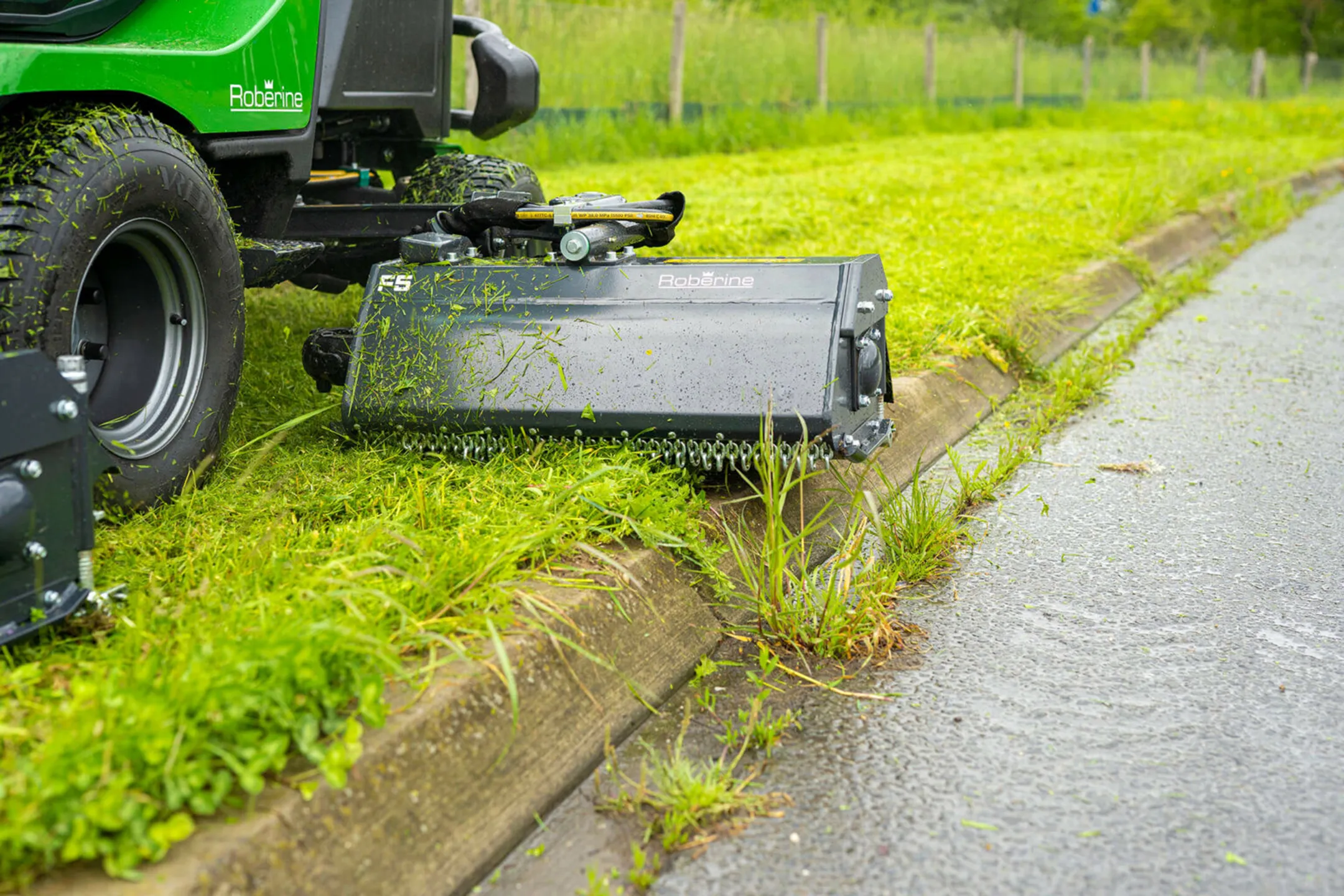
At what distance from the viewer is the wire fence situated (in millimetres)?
12445

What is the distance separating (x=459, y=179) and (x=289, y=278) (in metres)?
0.77

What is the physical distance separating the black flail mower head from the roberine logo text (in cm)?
46

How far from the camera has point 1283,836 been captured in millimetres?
1922

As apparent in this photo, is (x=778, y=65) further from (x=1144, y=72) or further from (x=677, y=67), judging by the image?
(x=1144, y=72)

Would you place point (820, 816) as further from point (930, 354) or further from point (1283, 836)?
point (930, 354)

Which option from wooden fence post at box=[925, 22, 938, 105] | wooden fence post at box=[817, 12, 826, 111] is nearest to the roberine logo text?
wooden fence post at box=[817, 12, 826, 111]

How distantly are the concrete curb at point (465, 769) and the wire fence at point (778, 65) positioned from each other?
29.9 ft

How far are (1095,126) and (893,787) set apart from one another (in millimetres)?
18985

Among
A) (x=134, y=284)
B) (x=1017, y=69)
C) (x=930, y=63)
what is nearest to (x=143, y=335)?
(x=134, y=284)

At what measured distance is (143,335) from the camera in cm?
283

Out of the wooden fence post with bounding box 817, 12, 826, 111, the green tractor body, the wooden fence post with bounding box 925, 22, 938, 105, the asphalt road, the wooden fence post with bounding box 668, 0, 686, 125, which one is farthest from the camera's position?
the wooden fence post with bounding box 925, 22, 938, 105

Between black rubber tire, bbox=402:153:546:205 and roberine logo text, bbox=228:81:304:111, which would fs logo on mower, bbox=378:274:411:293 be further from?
black rubber tire, bbox=402:153:546:205

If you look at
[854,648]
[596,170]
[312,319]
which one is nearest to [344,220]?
[312,319]

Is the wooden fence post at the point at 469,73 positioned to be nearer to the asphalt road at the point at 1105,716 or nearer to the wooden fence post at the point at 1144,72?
the asphalt road at the point at 1105,716
